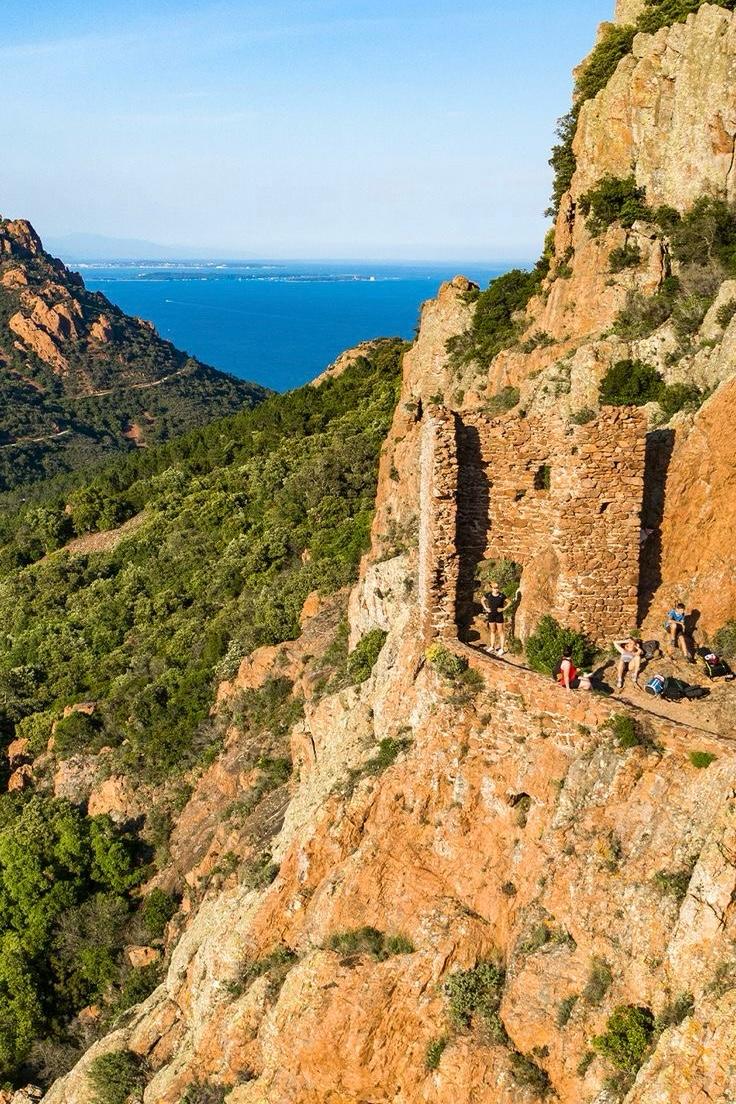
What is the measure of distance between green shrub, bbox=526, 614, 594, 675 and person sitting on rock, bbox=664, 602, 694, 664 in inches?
51.6

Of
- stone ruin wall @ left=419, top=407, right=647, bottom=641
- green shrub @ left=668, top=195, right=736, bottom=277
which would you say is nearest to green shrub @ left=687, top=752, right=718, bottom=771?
stone ruin wall @ left=419, top=407, right=647, bottom=641

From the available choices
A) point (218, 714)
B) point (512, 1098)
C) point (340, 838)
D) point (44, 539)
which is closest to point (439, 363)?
point (218, 714)

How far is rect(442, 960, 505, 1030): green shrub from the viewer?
1176 centimetres

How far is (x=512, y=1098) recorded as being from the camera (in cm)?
1088

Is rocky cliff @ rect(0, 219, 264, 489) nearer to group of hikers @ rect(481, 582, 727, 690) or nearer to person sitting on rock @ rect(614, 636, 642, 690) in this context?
group of hikers @ rect(481, 582, 727, 690)

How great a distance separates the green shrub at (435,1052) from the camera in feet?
38.8

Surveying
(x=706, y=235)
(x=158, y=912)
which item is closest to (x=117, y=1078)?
(x=158, y=912)

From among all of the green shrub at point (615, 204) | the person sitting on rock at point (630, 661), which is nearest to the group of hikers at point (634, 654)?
the person sitting on rock at point (630, 661)

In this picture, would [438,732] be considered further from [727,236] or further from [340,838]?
[727,236]

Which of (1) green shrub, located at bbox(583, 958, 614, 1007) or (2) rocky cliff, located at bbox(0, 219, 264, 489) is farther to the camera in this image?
(2) rocky cliff, located at bbox(0, 219, 264, 489)

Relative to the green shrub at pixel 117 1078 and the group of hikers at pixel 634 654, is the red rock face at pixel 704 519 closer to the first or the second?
the group of hikers at pixel 634 654

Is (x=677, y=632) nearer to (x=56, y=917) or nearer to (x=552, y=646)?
(x=552, y=646)

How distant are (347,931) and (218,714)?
15.0 m

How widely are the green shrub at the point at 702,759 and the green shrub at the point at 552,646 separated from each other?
3.40 meters
